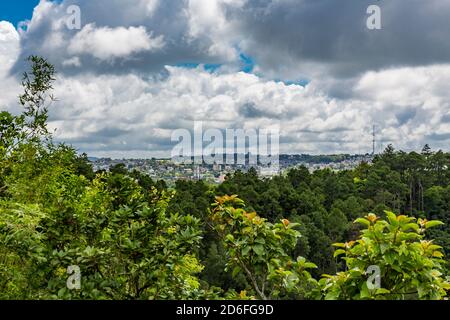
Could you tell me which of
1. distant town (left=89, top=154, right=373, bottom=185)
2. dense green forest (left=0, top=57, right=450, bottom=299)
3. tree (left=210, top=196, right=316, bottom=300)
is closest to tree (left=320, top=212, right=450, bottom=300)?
dense green forest (left=0, top=57, right=450, bottom=299)

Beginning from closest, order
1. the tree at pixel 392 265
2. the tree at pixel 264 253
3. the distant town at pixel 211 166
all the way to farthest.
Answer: the tree at pixel 392 265, the tree at pixel 264 253, the distant town at pixel 211 166

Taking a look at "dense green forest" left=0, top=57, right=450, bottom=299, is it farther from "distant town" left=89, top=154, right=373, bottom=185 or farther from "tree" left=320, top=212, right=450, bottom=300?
"distant town" left=89, top=154, right=373, bottom=185

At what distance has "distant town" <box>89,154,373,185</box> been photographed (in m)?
10.9

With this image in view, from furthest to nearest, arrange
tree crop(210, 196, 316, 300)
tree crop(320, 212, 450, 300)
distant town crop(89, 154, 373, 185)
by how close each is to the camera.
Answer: distant town crop(89, 154, 373, 185) < tree crop(210, 196, 316, 300) < tree crop(320, 212, 450, 300)

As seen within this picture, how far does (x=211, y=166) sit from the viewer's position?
2228 centimetres

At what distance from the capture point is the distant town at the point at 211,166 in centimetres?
1088

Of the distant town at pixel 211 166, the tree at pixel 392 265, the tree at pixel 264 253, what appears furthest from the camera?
the distant town at pixel 211 166

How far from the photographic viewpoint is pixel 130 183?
2945 millimetres

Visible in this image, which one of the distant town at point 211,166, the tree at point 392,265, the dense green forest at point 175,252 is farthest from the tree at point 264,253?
the distant town at point 211,166

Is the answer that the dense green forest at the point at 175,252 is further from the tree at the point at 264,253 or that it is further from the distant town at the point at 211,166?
the distant town at the point at 211,166

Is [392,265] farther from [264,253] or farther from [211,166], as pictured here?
[211,166]
